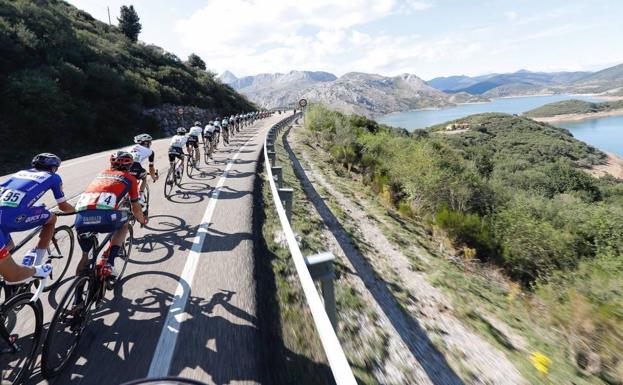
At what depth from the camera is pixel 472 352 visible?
469cm

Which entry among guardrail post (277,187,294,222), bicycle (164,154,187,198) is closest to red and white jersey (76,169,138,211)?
guardrail post (277,187,294,222)

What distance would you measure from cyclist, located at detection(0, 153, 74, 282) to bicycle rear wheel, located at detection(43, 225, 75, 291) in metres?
1.10

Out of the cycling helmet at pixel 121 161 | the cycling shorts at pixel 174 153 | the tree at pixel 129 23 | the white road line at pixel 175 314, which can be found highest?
the tree at pixel 129 23

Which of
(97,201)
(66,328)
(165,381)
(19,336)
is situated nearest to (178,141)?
(97,201)

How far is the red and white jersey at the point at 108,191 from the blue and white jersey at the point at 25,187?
429mm

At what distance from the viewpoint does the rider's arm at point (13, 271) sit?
3.20 m

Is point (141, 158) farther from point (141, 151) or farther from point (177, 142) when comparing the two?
point (177, 142)

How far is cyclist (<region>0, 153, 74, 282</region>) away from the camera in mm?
3314

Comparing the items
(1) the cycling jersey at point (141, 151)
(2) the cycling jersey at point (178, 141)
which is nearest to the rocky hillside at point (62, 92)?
(2) the cycling jersey at point (178, 141)

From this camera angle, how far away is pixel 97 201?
404cm

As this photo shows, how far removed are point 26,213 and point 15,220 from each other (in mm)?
168

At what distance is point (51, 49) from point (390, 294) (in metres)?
29.6

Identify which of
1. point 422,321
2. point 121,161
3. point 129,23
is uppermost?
point 129,23

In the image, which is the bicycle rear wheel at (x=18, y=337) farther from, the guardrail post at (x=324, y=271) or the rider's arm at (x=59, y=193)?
the guardrail post at (x=324, y=271)
